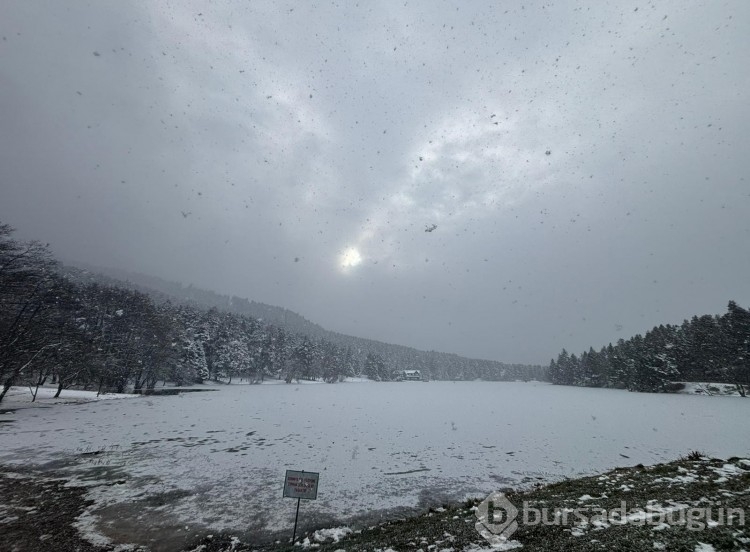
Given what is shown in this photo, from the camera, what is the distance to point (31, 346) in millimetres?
34438

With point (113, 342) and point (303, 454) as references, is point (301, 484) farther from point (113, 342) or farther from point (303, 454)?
point (113, 342)

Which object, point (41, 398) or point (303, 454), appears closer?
point (303, 454)

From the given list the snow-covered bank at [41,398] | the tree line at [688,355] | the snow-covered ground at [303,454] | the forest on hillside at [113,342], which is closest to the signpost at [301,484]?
the snow-covered ground at [303,454]

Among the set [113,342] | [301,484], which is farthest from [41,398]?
[301,484]

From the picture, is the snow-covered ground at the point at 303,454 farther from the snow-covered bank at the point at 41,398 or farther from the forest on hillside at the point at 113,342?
the forest on hillside at the point at 113,342

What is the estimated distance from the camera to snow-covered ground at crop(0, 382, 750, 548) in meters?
13.2

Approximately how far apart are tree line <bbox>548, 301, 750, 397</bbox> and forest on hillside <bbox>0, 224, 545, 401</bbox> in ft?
309

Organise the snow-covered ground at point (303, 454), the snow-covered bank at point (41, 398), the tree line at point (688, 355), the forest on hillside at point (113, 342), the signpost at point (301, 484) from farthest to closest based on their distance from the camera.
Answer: the tree line at point (688, 355)
the snow-covered bank at point (41, 398)
the forest on hillside at point (113, 342)
the snow-covered ground at point (303, 454)
the signpost at point (301, 484)

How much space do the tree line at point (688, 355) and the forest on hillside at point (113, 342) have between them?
94.2 m

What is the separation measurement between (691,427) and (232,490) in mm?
40095

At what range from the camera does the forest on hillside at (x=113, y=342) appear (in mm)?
31922

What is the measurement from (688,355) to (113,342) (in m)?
122

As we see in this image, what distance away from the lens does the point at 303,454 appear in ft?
68.8

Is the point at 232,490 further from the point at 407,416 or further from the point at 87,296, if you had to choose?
the point at 87,296
